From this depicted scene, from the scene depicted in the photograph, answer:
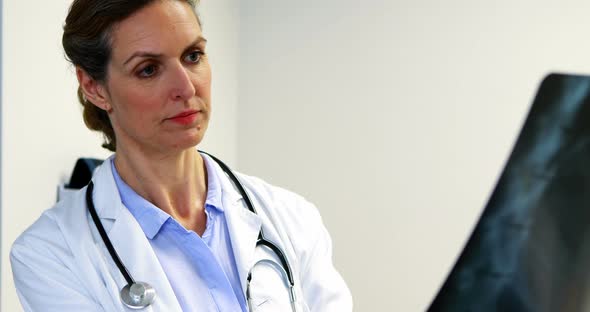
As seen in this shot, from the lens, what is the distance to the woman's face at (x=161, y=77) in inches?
37.9

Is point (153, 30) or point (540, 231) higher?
point (153, 30)

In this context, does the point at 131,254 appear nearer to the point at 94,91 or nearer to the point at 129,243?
the point at 129,243

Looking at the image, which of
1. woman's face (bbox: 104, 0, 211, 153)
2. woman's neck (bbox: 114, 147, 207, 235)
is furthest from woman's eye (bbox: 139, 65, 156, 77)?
woman's neck (bbox: 114, 147, 207, 235)

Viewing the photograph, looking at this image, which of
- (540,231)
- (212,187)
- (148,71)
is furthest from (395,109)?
(148,71)

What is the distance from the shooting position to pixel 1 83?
1137 mm

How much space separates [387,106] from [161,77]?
1301 mm

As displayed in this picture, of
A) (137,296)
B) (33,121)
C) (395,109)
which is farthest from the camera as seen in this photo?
(395,109)

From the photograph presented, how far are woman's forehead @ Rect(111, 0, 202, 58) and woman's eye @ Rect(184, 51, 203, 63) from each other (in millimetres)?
23

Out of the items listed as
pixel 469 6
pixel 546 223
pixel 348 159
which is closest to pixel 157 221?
pixel 546 223

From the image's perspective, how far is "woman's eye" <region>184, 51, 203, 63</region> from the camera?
100 centimetres

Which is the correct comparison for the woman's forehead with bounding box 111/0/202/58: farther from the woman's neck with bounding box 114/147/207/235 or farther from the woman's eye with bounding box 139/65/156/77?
the woman's neck with bounding box 114/147/207/235

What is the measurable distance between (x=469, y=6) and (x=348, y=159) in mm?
557

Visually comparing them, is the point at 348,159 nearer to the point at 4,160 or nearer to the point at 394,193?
the point at 394,193

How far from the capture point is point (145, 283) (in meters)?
0.93
